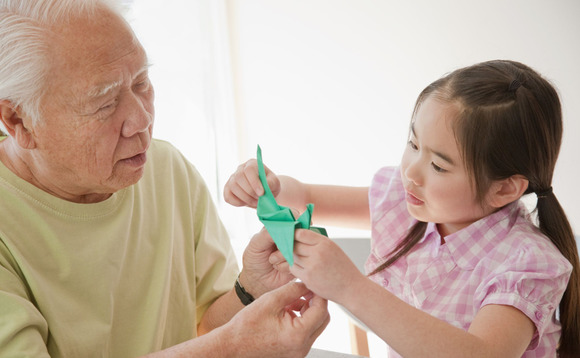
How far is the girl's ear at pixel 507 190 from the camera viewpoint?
130cm

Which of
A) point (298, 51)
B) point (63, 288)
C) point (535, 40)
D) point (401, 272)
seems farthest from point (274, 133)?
point (63, 288)

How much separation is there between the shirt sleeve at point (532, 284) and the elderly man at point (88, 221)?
37 centimetres

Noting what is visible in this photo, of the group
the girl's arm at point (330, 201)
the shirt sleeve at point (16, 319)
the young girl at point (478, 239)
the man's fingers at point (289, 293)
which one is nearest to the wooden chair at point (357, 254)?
the girl's arm at point (330, 201)

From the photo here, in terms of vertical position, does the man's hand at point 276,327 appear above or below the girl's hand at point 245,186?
below

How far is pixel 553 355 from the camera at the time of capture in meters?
1.34

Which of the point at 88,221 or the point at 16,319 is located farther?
the point at 88,221

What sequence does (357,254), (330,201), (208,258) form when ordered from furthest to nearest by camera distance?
(357,254), (330,201), (208,258)

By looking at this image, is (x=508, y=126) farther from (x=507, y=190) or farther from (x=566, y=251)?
(x=566, y=251)

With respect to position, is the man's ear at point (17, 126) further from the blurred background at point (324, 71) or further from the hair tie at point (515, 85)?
the blurred background at point (324, 71)

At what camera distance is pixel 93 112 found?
1183 mm

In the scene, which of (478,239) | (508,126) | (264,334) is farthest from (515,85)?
(264,334)

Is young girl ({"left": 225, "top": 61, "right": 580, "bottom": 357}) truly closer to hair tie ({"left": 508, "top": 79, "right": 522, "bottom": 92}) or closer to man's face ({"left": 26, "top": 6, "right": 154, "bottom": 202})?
hair tie ({"left": 508, "top": 79, "right": 522, "bottom": 92})

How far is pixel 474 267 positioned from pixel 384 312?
36 cm

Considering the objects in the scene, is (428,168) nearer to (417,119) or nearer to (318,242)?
(417,119)
